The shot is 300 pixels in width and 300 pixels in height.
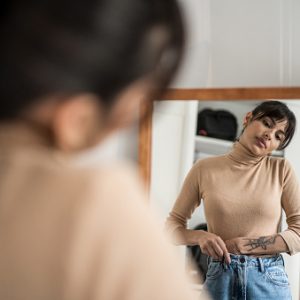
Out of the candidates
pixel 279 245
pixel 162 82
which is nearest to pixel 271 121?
pixel 279 245

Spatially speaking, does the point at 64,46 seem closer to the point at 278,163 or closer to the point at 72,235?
the point at 72,235

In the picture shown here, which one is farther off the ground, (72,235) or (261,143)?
(261,143)

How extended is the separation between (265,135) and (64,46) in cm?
86

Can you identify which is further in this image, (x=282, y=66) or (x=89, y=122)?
(x=282, y=66)

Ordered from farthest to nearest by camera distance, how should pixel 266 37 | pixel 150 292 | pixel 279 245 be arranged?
pixel 266 37 < pixel 279 245 < pixel 150 292

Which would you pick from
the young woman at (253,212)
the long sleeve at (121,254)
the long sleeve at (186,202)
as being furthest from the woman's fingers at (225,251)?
the long sleeve at (121,254)

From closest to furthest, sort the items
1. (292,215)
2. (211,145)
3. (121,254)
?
(121,254)
(292,215)
(211,145)

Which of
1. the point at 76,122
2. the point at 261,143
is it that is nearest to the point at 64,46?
the point at 76,122

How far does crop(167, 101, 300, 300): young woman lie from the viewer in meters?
1.06

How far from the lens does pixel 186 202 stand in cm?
117

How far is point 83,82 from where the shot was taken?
0.28 metres

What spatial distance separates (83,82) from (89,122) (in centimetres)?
3

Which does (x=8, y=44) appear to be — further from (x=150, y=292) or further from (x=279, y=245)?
(x=279, y=245)

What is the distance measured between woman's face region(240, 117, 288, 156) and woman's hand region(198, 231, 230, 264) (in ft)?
0.70
